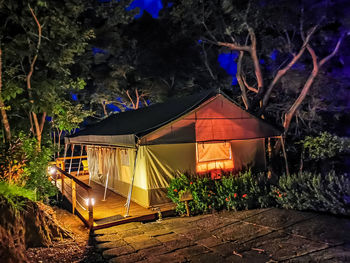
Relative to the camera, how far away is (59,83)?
6449mm

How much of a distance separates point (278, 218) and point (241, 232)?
0.95 m

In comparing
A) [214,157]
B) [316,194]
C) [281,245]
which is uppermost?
[214,157]

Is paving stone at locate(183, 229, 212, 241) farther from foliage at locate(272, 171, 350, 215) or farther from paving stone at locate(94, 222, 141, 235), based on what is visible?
foliage at locate(272, 171, 350, 215)

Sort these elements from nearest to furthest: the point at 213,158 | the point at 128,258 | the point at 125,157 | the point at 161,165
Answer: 1. the point at 128,258
2. the point at 161,165
3. the point at 213,158
4. the point at 125,157

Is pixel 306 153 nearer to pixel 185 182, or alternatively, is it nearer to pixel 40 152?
pixel 185 182

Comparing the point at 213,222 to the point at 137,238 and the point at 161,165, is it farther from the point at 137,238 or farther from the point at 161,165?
the point at 161,165

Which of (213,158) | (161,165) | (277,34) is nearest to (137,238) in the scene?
(161,165)

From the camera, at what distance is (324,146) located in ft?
37.3

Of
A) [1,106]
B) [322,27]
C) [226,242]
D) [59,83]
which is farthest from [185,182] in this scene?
[322,27]

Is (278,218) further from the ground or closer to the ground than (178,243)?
further from the ground

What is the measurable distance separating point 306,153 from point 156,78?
11129 millimetres

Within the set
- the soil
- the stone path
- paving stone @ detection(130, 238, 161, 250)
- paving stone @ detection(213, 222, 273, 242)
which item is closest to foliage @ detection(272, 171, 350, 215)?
the stone path

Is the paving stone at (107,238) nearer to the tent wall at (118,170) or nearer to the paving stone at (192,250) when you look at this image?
the paving stone at (192,250)

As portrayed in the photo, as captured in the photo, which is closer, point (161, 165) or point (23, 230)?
point (23, 230)
